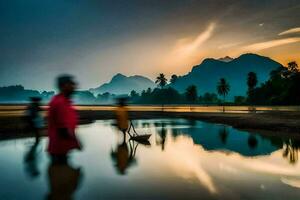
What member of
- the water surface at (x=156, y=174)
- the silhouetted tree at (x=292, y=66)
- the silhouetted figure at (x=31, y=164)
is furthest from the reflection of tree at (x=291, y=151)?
the silhouetted tree at (x=292, y=66)

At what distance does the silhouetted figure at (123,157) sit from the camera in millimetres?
10906

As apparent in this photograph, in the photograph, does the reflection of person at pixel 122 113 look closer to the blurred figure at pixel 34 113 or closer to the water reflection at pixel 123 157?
the water reflection at pixel 123 157

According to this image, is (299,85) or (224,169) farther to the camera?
(299,85)

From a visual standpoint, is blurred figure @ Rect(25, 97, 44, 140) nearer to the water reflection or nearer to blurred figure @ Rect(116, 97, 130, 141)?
blurred figure @ Rect(116, 97, 130, 141)

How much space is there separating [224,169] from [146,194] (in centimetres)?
435

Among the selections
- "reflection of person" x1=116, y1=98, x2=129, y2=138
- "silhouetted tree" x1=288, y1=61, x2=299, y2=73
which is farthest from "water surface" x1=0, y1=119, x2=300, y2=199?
"silhouetted tree" x1=288, y1=61, x2=299, y2=73

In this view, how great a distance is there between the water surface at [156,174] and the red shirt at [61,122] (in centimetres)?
57

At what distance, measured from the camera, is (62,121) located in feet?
18.0

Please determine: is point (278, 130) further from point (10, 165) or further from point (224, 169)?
point (10, 165)

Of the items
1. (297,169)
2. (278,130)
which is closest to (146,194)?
(297,169)

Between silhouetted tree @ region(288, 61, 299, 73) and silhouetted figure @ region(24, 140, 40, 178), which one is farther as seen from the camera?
silhouetted tree @ region(288, 61, 299, 73)

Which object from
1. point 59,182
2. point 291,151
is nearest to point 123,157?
point 59,182

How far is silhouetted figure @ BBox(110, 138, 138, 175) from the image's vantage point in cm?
1091

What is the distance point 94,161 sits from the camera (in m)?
12.2
